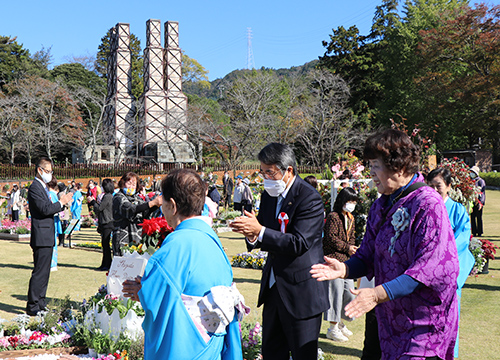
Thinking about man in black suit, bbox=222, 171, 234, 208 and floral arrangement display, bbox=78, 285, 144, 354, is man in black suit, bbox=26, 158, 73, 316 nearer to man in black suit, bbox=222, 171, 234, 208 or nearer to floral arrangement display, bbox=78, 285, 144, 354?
floral arrangement display, bbox=78, 285, 144, 354

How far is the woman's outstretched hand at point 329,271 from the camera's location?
107 inches

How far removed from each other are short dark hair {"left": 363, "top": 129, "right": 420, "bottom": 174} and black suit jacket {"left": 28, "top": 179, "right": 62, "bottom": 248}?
18.5ft

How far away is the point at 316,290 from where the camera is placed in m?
3.61

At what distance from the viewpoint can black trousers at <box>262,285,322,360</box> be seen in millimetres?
3508

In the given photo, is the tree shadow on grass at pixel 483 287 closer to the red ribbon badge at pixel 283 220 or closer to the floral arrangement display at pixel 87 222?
the red ribbon badge at pixel 283 220

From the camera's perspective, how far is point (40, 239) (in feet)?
22.8

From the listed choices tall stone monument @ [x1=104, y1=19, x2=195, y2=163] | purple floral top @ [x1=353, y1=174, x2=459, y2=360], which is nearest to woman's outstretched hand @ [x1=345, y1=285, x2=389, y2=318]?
purple floral top @ [x1=353, y1=174, x2=459, y2=360]

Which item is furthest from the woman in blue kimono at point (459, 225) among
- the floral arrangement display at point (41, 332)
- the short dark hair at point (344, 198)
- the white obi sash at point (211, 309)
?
the floral arrangement display at point (41, 332)

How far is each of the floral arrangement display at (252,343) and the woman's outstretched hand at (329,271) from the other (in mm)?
2312

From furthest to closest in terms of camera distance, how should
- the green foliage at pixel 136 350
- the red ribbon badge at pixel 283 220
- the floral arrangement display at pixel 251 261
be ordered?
the floral arrangement display at pixel 251 261 → the green foliage at pixel 136 350 → the red ribbon badge at pixel 283 220

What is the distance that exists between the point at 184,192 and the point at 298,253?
125 centimetres

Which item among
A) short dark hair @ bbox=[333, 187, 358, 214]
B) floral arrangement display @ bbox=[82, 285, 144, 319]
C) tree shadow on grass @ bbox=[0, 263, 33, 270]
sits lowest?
tree shadow on grass @ bbox=[0, 263, 33, 270]

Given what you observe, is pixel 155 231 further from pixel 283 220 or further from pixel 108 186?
pixel 108 186

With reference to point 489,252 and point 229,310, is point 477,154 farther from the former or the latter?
point 229,310
